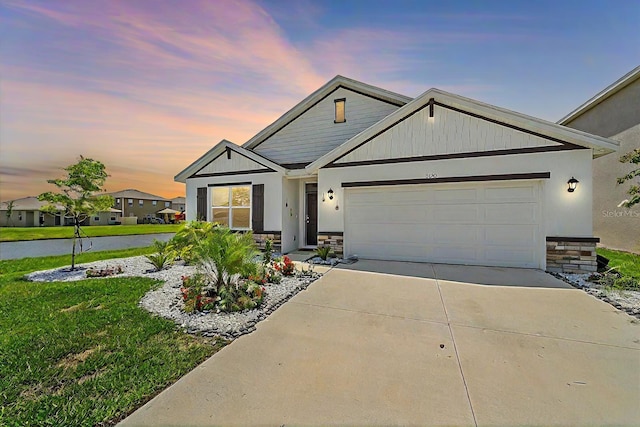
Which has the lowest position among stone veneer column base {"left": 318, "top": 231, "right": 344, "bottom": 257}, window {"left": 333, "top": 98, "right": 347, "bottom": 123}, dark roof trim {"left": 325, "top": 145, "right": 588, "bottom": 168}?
stone veneer column base {"left": 318, "top": 231, "right": 344, "bottom": 257}

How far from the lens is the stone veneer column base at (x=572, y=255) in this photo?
6590 mm

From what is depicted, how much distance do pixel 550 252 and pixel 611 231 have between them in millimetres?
6339

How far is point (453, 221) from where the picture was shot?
25.6 ft

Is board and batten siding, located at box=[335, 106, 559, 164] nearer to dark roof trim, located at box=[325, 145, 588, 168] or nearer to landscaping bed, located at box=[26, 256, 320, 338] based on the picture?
dark roof trim, located at box=[325, 145, 588, 168]

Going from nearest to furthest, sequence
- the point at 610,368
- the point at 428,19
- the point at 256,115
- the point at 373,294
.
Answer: the point at 610,368
the point at 373,294
the point at 428,19
the point at 256,115

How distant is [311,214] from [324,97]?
508 cm

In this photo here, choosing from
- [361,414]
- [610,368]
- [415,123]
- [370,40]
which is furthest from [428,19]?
[361,414]

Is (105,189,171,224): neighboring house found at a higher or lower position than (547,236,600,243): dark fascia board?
higher

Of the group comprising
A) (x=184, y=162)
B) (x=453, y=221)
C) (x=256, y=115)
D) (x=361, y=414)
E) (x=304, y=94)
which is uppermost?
(x=304, y=94)

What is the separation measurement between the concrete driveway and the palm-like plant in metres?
1.07

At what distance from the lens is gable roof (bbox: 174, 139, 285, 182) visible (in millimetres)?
10148

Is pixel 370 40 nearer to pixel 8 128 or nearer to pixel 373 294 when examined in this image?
pixel 373 294

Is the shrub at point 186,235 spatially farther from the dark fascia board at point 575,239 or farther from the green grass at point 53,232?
the dark fascia board at point 575,239

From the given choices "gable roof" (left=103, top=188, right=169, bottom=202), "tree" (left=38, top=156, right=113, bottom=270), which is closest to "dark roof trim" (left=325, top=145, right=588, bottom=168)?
"tree" (left=38, top=156, right=113, bottom=270)
